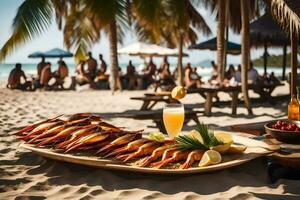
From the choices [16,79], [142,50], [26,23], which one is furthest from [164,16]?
[26,23]

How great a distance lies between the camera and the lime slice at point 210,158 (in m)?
2.83

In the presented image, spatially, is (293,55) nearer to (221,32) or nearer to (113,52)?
(221,32)

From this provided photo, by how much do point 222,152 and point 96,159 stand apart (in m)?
0.98

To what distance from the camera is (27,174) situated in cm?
358

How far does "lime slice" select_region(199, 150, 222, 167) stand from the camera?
9.29ft

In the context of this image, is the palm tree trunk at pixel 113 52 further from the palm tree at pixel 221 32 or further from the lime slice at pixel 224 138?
the lime slice at pixel 224 138

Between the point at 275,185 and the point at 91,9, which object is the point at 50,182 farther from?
the point at 91,9

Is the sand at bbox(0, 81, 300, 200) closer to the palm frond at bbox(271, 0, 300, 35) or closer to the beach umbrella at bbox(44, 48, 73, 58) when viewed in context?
the palm frond at bbox(271, 0, 300, 35)

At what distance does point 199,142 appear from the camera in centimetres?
304

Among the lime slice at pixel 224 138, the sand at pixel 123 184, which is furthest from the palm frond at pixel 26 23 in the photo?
the lime slice at pixel 224 138

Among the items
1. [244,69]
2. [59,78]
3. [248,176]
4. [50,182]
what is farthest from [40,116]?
[59,78]

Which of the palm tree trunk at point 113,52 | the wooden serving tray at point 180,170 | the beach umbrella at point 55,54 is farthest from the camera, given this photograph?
the beach umbrella at point 55,54

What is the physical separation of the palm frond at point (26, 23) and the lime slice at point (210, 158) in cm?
544

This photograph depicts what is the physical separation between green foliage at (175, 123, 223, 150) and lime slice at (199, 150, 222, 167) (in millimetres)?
123
